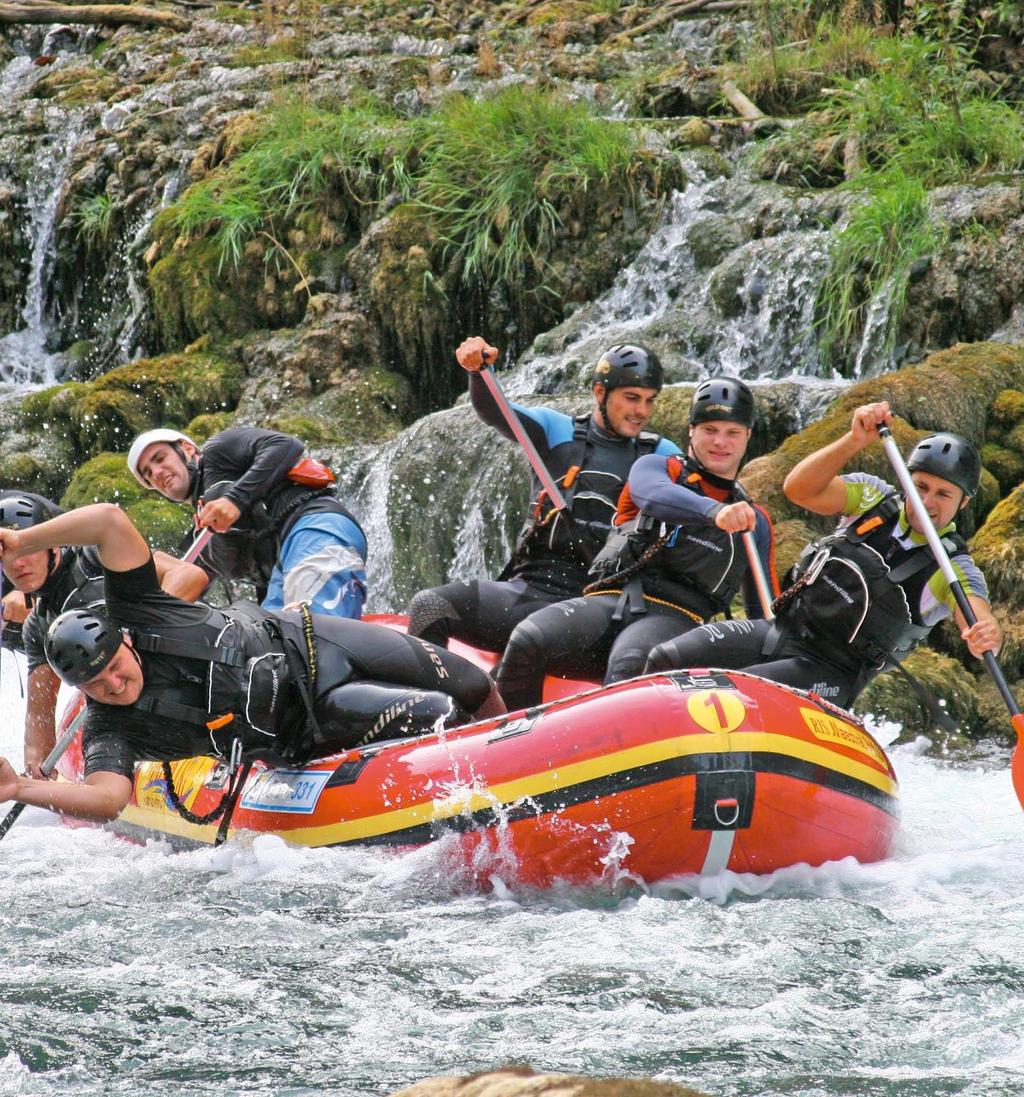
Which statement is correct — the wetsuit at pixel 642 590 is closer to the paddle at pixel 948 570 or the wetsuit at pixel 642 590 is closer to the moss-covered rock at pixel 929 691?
the paddle at pixel 948 570

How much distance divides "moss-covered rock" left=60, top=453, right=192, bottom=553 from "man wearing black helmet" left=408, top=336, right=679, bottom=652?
461 cm

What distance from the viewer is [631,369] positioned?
6.23 m

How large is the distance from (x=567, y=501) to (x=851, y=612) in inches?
55.2

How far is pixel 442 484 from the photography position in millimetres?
9945

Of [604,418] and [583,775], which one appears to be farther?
[604,418]

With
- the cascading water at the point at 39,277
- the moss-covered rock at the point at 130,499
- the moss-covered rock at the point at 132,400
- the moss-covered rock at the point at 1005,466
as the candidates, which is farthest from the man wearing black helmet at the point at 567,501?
the cascading water at the point at 39,277

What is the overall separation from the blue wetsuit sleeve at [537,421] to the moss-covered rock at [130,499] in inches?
176

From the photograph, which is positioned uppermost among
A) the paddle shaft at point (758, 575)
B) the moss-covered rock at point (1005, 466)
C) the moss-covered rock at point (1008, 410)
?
the paddle shaft at point (758, 575)

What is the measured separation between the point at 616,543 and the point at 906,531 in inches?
44.7

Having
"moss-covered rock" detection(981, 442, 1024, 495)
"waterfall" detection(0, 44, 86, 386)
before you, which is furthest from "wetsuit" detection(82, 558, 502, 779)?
"waterfall" detection(0, 44, 86, 386)

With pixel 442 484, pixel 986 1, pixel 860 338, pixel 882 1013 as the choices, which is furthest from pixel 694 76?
pixel 882 1013

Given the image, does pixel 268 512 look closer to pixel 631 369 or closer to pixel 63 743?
pixel 63 743

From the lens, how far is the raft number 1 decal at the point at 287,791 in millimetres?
5254

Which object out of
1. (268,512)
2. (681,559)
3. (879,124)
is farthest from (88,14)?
(681,559)
